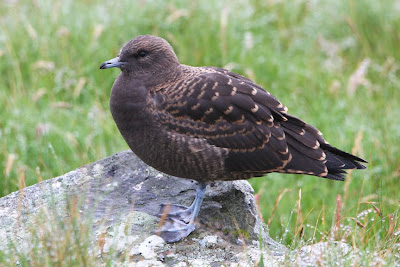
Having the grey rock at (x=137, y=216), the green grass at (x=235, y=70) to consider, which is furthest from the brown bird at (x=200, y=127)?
the green grass at (x=235, y=70)

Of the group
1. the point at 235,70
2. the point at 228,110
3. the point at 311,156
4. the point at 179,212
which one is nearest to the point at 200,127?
the point at 228,110

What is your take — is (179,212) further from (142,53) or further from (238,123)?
(142,53)

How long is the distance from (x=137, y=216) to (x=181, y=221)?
12.7 inches

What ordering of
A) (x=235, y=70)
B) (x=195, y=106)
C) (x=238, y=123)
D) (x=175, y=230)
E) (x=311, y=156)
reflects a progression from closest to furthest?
(x=175, y=230), (x=195, y=106), (x=238, y=123), (x=311, y=156), (x=235, y=70)

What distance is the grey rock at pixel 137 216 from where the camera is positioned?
12.8ft

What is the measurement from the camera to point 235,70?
7582 mm

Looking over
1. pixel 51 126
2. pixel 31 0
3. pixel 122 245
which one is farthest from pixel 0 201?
pixel 31 0

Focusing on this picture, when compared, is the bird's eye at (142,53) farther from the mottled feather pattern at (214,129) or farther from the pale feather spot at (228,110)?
the pale feather spot at (228,110)

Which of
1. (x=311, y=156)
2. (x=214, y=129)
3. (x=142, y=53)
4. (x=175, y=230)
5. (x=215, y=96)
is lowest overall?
(x=175, y=230)

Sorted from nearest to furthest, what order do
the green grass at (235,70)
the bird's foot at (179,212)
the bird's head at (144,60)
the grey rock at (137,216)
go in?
the grey rock at (137,216) < the bird's foot at (179,212) < the bird's head at (144,60) < the green grass at (235,70)

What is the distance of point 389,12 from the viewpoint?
28.9ft

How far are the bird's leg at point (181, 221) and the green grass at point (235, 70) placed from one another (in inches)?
48.3

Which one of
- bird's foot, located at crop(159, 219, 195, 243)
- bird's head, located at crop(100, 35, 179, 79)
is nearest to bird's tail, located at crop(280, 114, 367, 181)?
bird's foot, located at crop(159, 219, 195, 243)

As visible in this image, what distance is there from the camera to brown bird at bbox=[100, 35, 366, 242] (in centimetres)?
430
